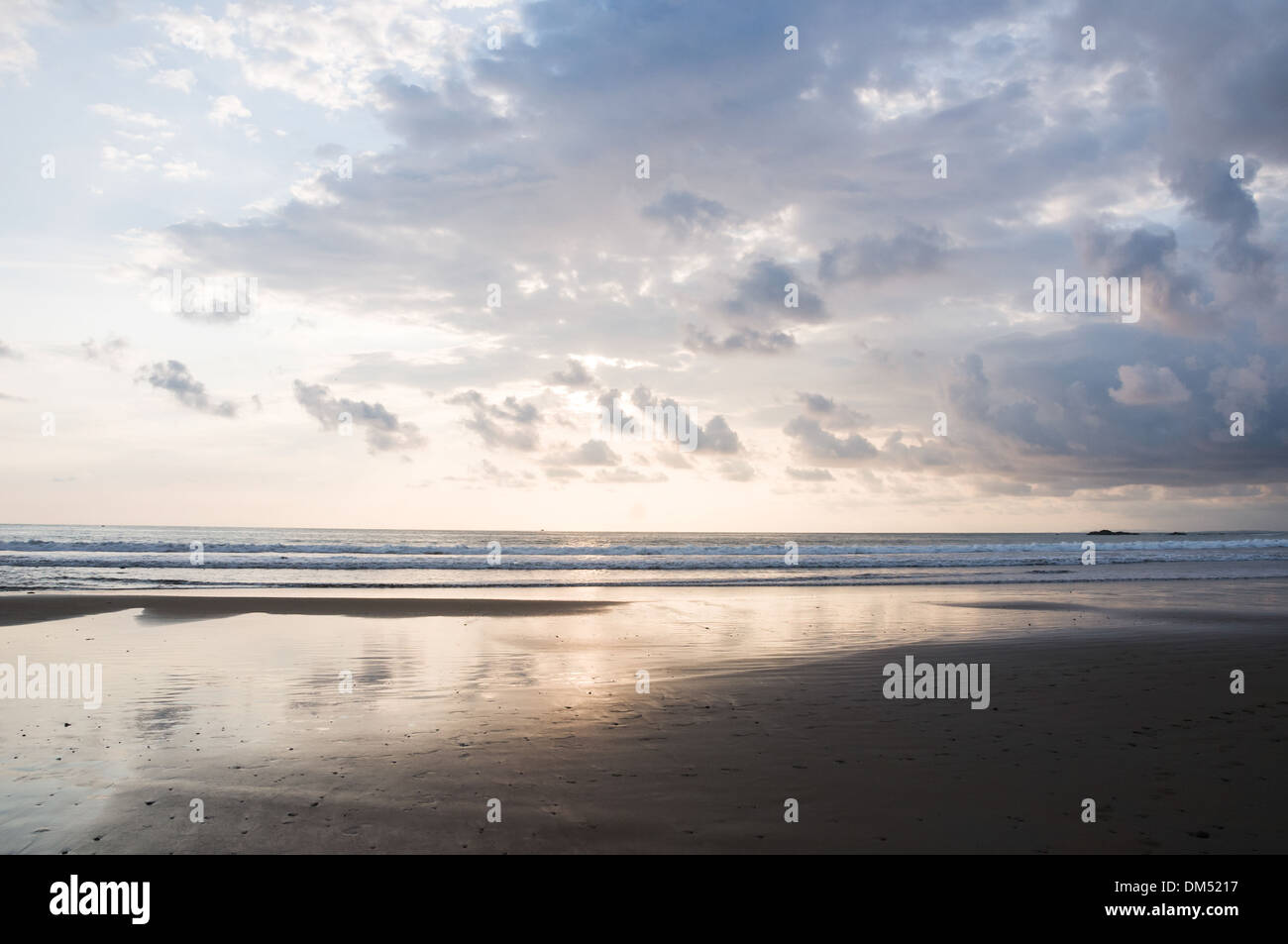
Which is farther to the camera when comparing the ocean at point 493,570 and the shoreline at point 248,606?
the ocean at point 493,570

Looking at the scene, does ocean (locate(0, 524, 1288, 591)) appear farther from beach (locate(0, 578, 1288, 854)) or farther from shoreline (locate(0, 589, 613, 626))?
beach (locate(0, 578, 1288, 854))

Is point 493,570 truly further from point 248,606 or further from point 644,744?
point 644,744

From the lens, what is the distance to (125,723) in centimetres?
941

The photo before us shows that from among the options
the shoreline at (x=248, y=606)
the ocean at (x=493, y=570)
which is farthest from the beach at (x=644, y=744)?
the ocean at (x=493, y=570)

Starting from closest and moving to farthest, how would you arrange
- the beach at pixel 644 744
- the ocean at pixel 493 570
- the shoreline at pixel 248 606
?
1. the beach at pixel 644 744
2. the shoreline at pixel 248 606
3. the ocean at pixel 493 570

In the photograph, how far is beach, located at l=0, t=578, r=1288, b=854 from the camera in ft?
19.8

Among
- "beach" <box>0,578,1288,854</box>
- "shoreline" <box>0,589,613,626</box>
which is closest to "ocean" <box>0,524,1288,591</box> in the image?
"shoreline" <box>0,589,613,626</box>

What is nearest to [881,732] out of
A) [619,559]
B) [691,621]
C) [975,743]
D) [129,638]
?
[975,743]

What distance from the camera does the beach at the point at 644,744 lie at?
6.05 meters

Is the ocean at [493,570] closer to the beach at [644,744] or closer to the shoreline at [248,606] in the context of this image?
the shoreline at [248,606]

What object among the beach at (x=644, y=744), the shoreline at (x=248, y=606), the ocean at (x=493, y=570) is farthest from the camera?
the ocean at (x=493, y=570)

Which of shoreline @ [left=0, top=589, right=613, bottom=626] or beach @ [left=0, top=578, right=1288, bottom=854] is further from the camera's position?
shoreline @ [left=0, top=589, right=613, bottom=626]

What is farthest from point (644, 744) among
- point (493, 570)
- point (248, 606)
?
point (493, 570)
